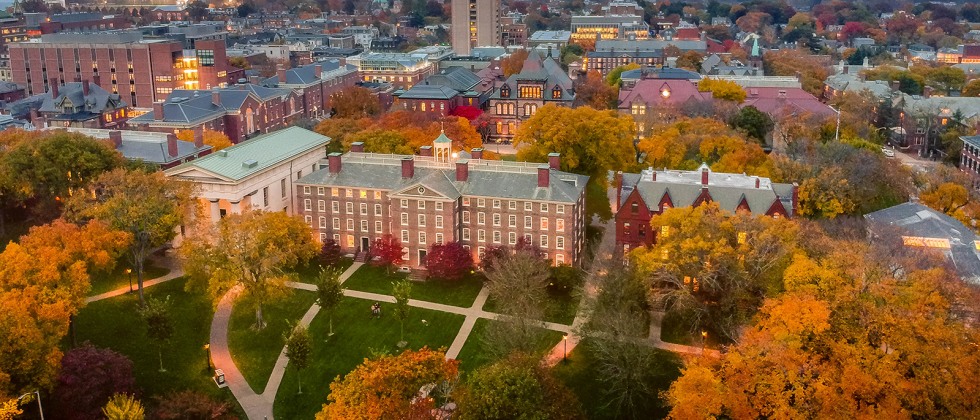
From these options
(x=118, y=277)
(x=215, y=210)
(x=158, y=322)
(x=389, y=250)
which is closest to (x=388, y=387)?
(x=158, y=322)

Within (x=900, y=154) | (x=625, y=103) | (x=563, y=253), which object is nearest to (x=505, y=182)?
(x=563, y=253)

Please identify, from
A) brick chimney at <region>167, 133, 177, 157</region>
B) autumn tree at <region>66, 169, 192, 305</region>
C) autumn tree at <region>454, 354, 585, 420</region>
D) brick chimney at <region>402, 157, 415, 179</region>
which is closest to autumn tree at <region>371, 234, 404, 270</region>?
brick chimney at <region>402, 157, 415, 179</region>

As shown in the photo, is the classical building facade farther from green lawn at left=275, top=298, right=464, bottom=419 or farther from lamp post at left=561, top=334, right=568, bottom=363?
lamp post at left=561, top=334, right=568, bottom=363

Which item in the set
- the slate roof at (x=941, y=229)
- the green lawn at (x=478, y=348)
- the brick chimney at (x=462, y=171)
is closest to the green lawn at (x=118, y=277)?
the brick chimney at (x=462, y=171)

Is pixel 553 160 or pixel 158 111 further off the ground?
pixel 158 111

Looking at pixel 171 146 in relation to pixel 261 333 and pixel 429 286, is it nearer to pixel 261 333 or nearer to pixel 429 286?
pixel 261 333
